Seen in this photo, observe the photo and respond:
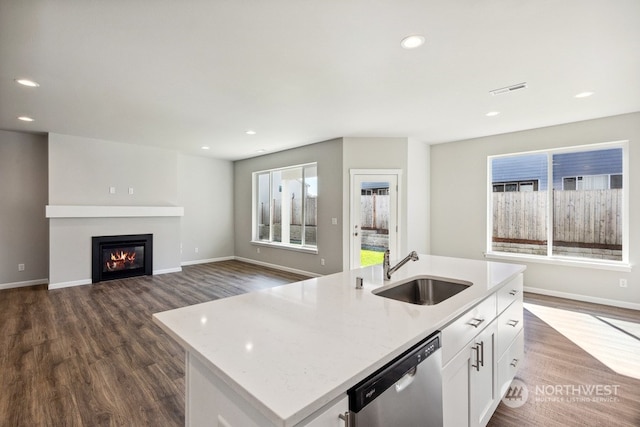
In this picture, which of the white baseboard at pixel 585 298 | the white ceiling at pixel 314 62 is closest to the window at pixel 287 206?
the white ceiling at pixel 314 62

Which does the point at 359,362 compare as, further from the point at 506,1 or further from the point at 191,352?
the point at 506,1

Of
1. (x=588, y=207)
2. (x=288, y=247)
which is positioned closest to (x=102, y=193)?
(x=288, y=247)

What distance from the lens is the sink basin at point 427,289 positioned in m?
1.94

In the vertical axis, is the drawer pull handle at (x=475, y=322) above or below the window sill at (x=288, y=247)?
above

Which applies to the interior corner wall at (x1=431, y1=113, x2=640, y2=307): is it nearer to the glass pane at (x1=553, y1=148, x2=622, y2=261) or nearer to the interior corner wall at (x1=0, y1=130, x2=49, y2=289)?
the glass pane at (x1=553, y1=148, x2=622, y2=261)

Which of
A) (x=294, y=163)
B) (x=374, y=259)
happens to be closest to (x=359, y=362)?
(x=374, y=259)

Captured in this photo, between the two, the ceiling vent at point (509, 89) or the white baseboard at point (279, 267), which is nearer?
the ceiling vent at point (509, 89)

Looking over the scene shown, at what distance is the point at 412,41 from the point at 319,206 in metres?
3.77

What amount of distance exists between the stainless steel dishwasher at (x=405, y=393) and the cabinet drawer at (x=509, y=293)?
96 cm

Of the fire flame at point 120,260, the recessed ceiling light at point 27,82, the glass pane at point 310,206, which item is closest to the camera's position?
the recessed ceiling light at point 27,82

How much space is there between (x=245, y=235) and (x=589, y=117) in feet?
22.9

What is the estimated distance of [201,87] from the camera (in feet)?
10.5

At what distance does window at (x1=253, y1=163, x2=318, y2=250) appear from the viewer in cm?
622

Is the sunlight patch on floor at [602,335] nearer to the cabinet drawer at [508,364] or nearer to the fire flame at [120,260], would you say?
the cabinet drawer at [508,364]
